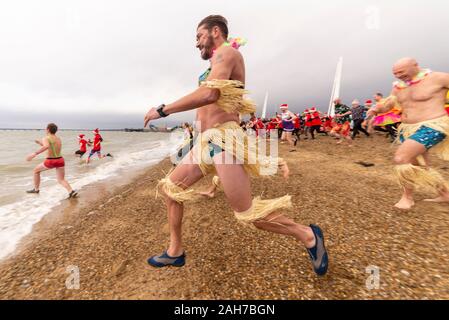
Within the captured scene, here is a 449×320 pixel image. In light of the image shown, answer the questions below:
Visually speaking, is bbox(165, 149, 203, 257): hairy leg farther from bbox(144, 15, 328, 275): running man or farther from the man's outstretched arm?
the man's outstretched arm

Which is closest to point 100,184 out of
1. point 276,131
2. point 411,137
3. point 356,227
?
point 356,227

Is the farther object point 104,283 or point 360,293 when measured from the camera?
point 104,283

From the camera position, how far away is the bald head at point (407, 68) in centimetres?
304

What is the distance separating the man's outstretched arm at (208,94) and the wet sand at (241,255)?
1.60 m

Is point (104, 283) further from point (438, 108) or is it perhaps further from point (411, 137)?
point (438, 108)

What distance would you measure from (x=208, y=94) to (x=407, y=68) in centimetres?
321

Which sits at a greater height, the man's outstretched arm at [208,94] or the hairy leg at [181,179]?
the man's outstretched arm at [208,94]

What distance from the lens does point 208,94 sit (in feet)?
5.39

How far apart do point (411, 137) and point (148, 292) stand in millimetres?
3867

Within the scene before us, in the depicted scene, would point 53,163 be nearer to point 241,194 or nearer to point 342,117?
point 241,194

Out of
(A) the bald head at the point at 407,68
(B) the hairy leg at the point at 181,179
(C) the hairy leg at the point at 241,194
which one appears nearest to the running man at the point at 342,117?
(A) the bald head at the point at 407,68

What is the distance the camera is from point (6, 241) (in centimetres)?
375

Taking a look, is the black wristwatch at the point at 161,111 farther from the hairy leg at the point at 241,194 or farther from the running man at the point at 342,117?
the running man at the point at 342,117

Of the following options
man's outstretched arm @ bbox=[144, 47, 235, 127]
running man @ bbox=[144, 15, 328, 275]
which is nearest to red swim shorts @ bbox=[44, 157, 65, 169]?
running man @ bbox=[144, 15, 328, 275]
